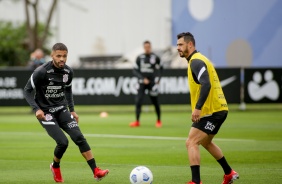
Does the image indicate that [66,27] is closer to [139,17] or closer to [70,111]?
[139,17]

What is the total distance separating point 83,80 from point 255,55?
431 inches

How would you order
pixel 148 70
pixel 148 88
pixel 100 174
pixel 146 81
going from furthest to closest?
pixel 148 70 < pixel 148 88 < pixel 146 81 < pixel 100 174

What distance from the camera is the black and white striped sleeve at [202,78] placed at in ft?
36.0

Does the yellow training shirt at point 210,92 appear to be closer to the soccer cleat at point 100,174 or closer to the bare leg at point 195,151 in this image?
the bare leg at point 195,151

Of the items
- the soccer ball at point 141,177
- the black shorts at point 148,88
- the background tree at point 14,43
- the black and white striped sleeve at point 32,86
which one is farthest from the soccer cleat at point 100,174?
the background tree at point 14,43

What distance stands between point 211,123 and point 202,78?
727 mm

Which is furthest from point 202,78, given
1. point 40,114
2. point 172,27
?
point 172,27

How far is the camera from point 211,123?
11250 mm

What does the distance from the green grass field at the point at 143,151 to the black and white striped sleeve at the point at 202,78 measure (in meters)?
1.78

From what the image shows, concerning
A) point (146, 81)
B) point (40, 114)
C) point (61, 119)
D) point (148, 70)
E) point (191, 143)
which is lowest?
point (146, 81)

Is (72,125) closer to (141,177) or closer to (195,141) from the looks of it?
(141,177)

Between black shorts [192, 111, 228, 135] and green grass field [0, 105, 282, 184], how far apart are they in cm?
133

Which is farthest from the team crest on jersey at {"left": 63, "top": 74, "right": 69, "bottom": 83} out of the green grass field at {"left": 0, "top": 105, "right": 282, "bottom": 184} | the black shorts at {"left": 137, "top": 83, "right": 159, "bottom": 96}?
the black shorts at {"left": 137, "top": 83, "right": 159, "bottom": 96}

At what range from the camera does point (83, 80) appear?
31.4 meters
